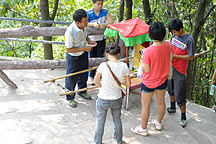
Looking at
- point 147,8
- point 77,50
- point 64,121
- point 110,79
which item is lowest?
point 64,121

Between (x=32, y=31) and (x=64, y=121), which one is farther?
(x=32, y=31)

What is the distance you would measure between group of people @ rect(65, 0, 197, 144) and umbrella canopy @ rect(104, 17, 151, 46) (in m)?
0.46

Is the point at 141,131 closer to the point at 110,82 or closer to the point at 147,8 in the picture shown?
the point at 110,82

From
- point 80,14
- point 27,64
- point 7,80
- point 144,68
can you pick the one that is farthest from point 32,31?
point 144,68

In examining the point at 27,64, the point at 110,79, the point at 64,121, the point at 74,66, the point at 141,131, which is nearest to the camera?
the point at 110,79

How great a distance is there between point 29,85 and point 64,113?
1.49 metres

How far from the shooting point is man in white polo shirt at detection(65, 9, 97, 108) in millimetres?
3800

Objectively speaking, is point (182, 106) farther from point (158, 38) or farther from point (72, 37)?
point (72, 37)

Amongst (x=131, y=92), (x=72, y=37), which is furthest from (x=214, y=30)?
(x=72, y=37)

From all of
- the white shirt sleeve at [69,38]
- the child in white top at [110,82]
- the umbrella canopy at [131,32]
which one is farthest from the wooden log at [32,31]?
the child in white top at [110,82]

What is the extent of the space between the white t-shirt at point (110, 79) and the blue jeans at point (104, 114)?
65mm

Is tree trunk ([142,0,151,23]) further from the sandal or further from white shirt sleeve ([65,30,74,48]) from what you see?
the sandal

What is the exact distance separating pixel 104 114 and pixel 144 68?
0.77 meters

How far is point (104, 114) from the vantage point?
10.3ft
